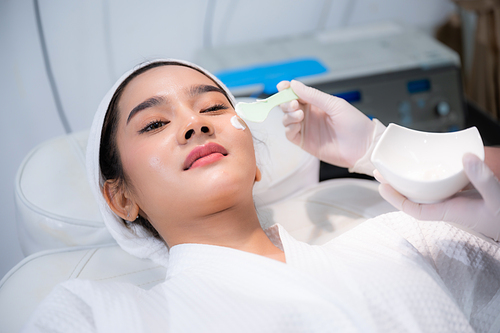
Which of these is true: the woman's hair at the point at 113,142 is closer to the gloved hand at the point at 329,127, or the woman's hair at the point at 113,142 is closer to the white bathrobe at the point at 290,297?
the white bathrobe at the point at 290,297

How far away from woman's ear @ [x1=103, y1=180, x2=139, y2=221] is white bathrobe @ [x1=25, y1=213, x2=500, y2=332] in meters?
0.23

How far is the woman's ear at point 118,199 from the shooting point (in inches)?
44.7

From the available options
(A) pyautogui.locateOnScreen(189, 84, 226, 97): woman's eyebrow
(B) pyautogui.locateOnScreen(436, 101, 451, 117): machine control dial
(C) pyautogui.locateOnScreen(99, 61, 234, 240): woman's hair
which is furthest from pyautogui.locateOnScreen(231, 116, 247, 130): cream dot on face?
(B) pyautogui.locateOnScreen(436, 101, 451, 117): machine control dial

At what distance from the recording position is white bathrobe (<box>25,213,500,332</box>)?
2.64ft

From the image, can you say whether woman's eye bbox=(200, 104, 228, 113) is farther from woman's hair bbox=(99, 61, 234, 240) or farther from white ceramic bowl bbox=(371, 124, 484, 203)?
white ceramic bowl bbox=(371, 124, 484, 203)

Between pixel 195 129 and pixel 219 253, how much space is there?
310 millimetres

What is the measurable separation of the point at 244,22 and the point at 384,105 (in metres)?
0.87

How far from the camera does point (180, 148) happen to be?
98 cm

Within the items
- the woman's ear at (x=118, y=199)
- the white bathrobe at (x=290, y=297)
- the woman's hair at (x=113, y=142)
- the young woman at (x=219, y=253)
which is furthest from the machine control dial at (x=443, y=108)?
the woman's ear at (x=118, y=199)

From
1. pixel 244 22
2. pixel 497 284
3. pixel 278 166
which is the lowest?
pixel 497 284

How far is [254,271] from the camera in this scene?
A: 0.89m

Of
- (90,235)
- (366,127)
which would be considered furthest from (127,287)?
(366,127)

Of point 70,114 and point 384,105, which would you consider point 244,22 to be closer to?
point 384,105

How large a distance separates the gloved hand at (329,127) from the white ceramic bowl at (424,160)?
248mm
